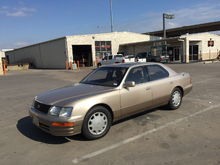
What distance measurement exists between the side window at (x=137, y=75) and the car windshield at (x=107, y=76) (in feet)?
0.58

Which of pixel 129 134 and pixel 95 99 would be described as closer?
pixel 95 99

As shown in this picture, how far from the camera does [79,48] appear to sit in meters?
32.8

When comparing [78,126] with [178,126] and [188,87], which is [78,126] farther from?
[188,87]

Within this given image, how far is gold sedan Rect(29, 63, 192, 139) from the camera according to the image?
359 centimetres

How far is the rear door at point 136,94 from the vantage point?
14.2 feet

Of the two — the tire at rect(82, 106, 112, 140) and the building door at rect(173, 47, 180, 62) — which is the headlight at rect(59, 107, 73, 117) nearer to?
the tire at rect(82, 106, 112, 140)

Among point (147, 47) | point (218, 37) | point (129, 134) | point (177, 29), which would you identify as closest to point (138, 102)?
point (129, 134)

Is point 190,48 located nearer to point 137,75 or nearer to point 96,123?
Answer: point 137,75

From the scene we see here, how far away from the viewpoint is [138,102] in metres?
4.57

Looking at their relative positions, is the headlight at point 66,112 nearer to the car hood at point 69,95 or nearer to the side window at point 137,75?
the car hood at point 69,95

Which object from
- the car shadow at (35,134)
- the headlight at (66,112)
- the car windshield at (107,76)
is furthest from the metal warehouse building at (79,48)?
the headlight at (66,112)

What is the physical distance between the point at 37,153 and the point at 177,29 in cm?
5721

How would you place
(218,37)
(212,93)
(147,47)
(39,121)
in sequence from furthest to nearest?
(218,37)
(147,47)
(212,93)
(39,121)

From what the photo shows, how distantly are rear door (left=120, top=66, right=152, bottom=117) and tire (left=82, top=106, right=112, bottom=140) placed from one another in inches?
18.9
